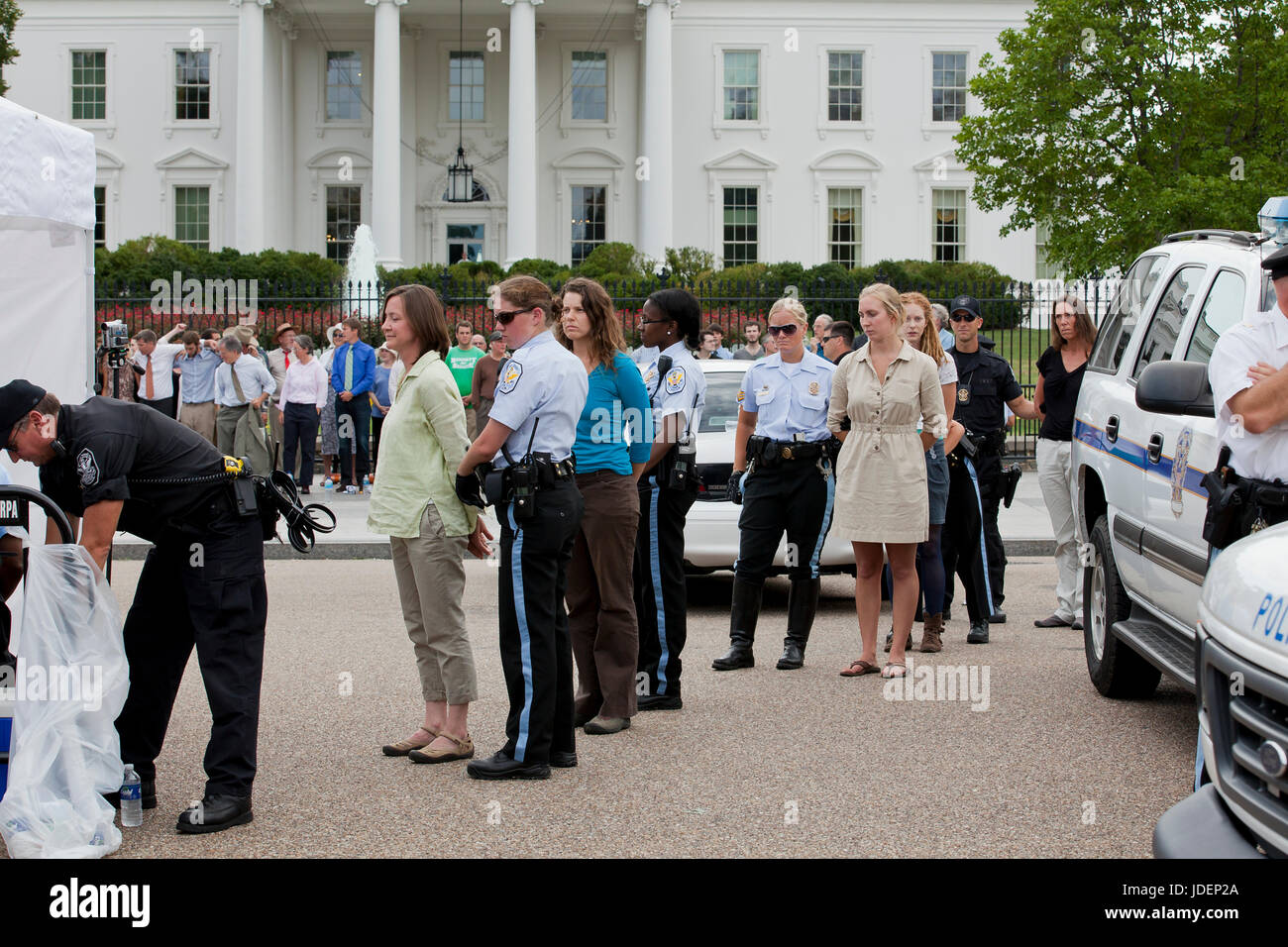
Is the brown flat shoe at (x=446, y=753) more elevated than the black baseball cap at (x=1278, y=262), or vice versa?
the black baseball cap at (x=1278, y=262)

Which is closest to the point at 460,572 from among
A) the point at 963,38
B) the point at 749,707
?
the point at 749,707

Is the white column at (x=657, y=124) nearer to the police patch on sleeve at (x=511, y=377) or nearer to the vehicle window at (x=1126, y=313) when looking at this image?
the vehicle window at (x=1126, y=313)

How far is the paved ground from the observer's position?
16.3 feet

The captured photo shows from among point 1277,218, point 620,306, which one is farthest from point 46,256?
point 620,306

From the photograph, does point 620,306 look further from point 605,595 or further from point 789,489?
point 605,595

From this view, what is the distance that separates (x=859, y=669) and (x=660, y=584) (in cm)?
132

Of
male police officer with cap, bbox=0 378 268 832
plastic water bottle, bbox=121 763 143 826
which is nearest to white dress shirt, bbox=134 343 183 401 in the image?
male police officer with cap, bbox=0 378 268 832

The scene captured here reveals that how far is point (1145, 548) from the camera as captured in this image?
6480 millimetres

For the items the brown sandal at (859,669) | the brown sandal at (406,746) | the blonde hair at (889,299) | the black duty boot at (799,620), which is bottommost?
the brown sandal at (406,746)

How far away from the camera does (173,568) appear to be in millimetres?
5250

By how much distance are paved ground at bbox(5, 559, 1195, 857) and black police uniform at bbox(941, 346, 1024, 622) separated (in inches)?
26.6

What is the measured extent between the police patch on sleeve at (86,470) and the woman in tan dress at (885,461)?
13.6ft

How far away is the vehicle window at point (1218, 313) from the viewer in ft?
20.0

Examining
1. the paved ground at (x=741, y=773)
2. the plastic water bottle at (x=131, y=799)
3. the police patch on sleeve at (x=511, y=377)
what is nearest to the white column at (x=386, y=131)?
the paved ground at (x=741, y=773)
